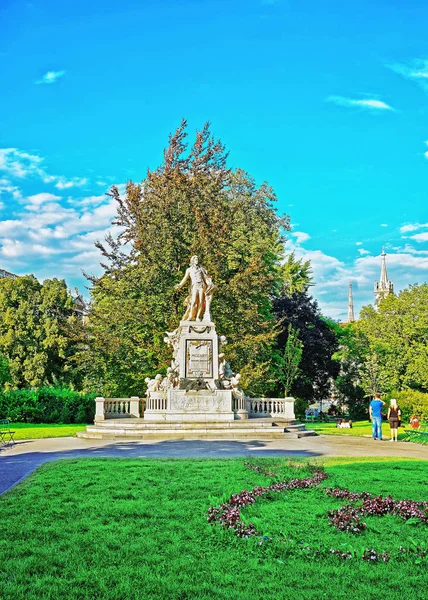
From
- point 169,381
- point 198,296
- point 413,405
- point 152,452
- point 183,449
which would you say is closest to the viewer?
point 152,452

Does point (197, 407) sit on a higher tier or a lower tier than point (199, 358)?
lower

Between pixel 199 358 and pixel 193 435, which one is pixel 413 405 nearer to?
pixel 199 358

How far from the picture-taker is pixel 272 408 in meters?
25.3

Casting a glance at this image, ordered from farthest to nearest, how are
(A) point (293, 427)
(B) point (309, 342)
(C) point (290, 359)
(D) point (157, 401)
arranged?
(B) point (309, 342), (C) point (290, 359), (D) point (157, 401), (A) point (293, 427)

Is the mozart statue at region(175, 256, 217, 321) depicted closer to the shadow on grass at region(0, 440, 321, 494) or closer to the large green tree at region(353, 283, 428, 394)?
the shadow on grass at region(0, 440, 321, 494)

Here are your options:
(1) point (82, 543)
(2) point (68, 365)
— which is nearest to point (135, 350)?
(2) point (68, 365)

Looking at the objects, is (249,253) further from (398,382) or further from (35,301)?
(35,301)

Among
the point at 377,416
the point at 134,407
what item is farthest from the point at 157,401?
the point at 377,416

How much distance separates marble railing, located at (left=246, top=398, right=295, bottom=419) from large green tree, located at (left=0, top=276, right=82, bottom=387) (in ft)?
67.1

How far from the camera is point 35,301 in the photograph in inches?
1800

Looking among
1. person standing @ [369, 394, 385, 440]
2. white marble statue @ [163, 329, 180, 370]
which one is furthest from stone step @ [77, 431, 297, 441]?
white marble statue @ [163, 329, 180, 370]

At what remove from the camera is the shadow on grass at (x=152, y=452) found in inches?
505

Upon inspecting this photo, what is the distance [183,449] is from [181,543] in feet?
31.2

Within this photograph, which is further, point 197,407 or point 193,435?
point 197,407
